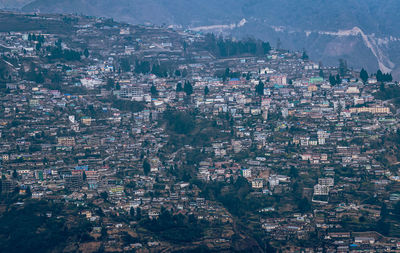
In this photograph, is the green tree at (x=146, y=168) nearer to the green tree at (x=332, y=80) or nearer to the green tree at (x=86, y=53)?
the green tree at (x=332, y=80)

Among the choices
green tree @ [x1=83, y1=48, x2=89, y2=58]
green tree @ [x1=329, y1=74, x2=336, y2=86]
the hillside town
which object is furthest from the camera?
green tree @ [x1=83, y1=48, x2=89, y2=58]

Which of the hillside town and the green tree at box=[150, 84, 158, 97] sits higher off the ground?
the green tree at box=[150, 84, 158, 97]

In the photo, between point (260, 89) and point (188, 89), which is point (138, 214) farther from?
point (260, 89)

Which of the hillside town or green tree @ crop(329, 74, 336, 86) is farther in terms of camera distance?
green tree @ crop(329, 74, 336, 86)

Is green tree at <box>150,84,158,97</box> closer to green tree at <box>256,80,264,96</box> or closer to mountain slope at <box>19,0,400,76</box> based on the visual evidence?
green tree at <box>256,80,264,96</box>

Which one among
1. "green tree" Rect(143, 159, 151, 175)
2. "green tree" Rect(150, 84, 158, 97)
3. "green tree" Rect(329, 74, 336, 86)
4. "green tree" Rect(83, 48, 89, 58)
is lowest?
"green tree" Rect(143, 159, 151, 175)

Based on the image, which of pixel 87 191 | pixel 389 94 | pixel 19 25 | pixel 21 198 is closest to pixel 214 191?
pixel 87 191

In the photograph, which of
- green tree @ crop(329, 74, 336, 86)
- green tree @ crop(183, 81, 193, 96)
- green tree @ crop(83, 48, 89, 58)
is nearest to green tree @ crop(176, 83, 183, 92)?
green tree @ crop(183, 81, 193, 96)

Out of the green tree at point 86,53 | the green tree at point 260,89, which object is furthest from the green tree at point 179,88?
the green tree at point 86,53

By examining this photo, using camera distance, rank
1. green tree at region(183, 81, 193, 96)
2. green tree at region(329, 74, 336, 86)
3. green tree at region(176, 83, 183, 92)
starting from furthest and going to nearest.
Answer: green tree at region(176, 83, 183, 92)
green tree at region(329, 74, 336, 86)
green tree at region(183, 81, 193, 96)
